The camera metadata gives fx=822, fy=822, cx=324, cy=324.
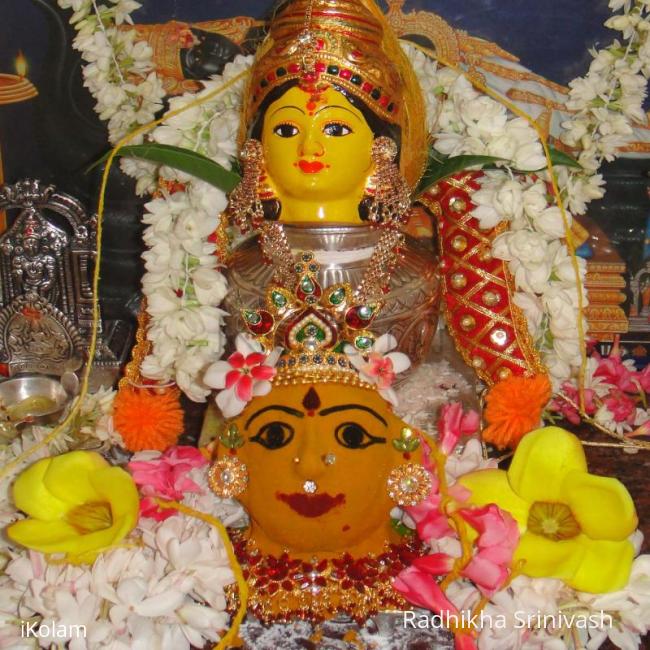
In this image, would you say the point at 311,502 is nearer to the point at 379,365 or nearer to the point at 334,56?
the point at 379,365

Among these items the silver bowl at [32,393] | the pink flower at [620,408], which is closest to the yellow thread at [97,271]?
the silver bowl at [32,393]

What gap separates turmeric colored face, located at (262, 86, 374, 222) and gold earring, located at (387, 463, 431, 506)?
1.57ft

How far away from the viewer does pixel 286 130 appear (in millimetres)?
1387

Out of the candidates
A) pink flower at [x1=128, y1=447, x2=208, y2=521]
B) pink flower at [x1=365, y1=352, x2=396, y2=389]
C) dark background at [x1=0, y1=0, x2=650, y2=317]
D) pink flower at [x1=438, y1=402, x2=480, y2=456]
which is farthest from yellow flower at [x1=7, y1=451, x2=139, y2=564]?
dark background at [x1=0, y1=0, x2=650, y2=317]

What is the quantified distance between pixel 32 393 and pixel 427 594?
1106mm

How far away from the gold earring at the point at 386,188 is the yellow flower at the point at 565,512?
46 centimetres

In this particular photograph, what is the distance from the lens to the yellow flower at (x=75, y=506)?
122 cm

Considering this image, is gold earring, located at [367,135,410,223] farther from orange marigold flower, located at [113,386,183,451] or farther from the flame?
the flame


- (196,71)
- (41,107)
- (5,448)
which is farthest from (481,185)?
(41,107)

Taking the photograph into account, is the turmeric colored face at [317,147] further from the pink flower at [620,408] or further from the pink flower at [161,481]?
the pink flower at [620,408]

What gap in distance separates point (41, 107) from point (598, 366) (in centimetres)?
155

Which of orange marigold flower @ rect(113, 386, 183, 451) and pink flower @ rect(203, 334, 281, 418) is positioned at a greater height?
pink flower @ rect(203, 334, 281, 418)

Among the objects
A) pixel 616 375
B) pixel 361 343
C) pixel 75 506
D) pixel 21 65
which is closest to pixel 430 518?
pixel 361 343

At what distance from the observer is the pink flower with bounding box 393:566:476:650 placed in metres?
1.18
